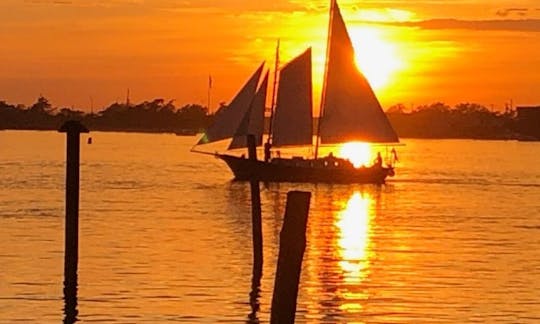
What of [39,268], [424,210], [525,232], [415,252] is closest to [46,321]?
[39,268]

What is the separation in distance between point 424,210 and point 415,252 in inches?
945

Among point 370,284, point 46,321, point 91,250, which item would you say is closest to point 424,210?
point 91,250

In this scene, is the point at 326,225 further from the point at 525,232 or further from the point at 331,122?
the point at 331,122

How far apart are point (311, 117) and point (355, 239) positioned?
36618mm

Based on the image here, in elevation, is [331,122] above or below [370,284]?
above

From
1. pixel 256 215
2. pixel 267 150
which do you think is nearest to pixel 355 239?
pixel 256 215

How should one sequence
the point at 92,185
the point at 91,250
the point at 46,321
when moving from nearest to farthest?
the point at 46,321 < the point at 91,250 < the point at 92,185

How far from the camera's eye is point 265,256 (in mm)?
40000

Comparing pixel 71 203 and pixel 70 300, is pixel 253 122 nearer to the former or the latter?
pixel 70 300

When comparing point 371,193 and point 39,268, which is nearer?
point 39,268

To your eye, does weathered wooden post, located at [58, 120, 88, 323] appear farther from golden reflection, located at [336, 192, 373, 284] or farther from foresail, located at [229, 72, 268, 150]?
foresail, located at [229, 72, 268, 150]

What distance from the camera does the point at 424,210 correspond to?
66250 mm

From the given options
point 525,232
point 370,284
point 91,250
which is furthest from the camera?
point 525,232

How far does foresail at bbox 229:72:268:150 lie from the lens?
83.6 m
